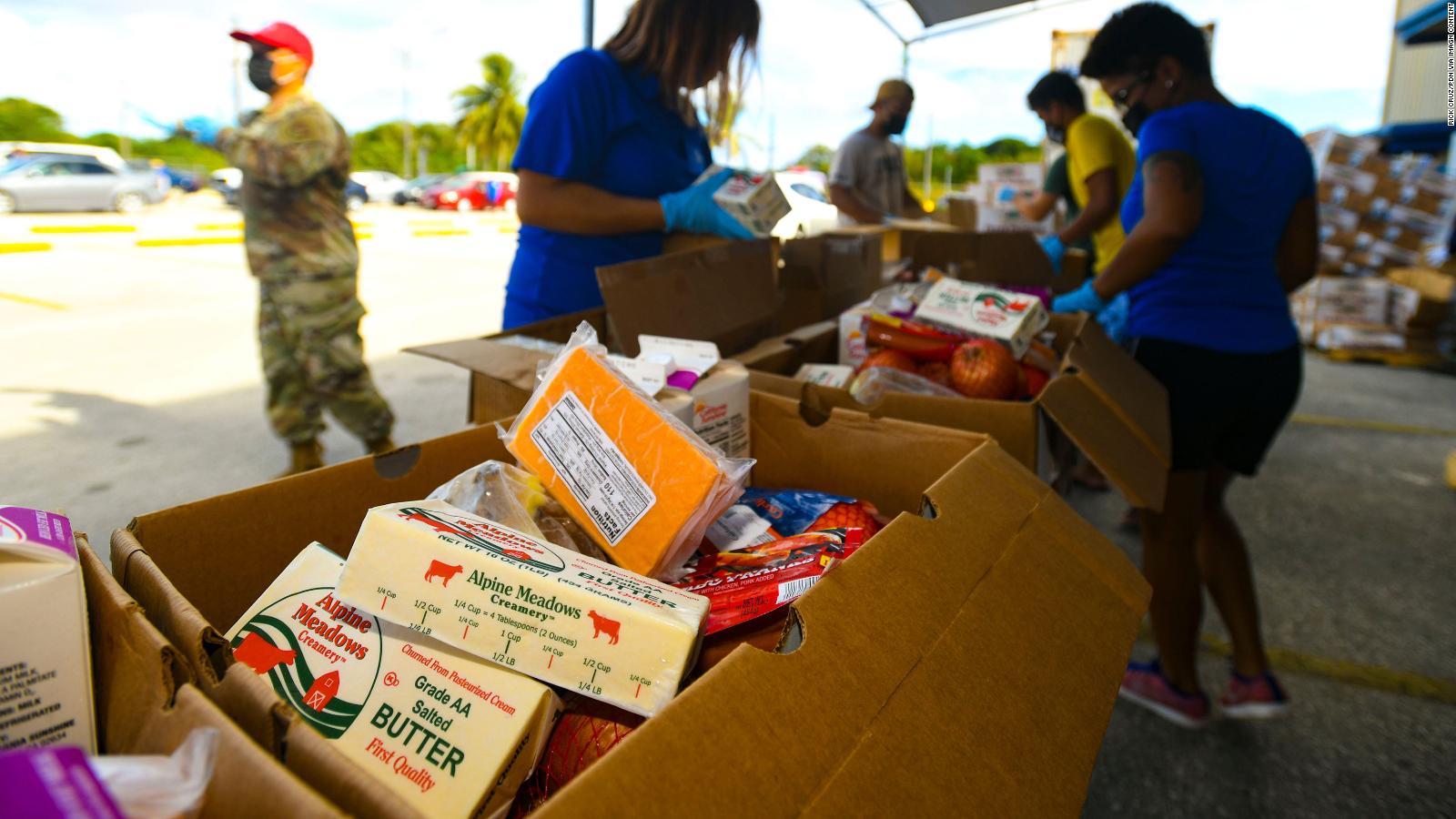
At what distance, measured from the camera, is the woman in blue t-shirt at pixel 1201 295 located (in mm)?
1977

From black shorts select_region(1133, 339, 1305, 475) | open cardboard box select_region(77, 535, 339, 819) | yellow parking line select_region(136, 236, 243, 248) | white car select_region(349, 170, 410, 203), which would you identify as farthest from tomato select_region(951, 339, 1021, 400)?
white car select_region(349, 170, 410, 203)

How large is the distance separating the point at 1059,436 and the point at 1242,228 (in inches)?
29.7

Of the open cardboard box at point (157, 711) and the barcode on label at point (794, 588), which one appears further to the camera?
the barcode on label at point (794, 588)

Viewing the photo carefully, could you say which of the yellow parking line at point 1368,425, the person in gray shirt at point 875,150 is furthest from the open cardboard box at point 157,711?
the yellow parking line at point 1368,425

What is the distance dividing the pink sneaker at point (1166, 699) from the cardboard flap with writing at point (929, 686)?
4.70ft

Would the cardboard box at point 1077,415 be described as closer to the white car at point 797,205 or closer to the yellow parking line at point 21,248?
the white car at point 797,205

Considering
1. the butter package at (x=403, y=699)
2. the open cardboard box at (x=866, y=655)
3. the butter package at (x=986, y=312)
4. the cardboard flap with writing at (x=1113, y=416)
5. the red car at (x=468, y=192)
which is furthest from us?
the red car at (x=468, y=192)

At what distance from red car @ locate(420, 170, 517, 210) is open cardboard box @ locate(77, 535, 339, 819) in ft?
88.1

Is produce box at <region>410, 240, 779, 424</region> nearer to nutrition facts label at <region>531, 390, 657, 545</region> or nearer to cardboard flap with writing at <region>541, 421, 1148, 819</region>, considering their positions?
nutrition facts label at <region>531, 390, 657, 545</region>

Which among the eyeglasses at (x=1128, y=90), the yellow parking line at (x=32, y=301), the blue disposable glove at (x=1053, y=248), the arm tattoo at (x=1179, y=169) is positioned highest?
the eyeglasses at (x=1128, y=90)

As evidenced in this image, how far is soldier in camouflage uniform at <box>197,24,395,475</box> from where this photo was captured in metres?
3.18

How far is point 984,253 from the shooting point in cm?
A: 302

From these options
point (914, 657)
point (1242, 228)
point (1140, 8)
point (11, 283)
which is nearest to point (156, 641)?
point (914, 657)

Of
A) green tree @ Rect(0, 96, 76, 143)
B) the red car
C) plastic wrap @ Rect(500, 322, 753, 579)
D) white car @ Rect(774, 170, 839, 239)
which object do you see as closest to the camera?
plastic wrap @ Rect(500, 322, 753, 579)
